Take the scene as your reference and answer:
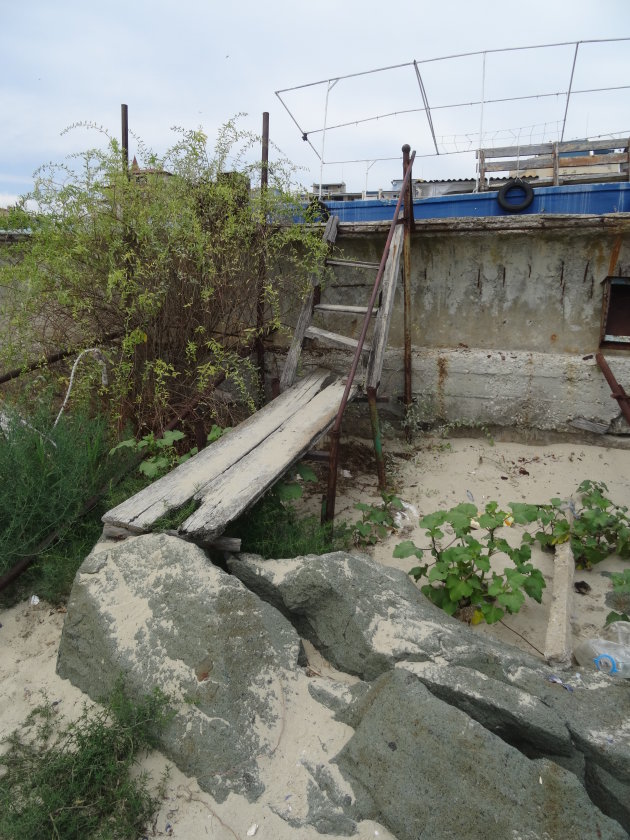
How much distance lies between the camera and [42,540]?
3143 mm

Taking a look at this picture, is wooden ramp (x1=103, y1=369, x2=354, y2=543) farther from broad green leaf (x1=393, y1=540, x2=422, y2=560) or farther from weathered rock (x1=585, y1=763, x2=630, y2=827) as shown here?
weathered rock (x1=585, y1=763, x2=630, y2=827)

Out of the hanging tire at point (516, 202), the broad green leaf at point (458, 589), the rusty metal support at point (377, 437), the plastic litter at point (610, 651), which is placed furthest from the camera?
the hanging tire at point (516, 202)

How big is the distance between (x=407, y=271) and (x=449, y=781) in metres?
3.73

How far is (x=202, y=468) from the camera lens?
335 centimetres

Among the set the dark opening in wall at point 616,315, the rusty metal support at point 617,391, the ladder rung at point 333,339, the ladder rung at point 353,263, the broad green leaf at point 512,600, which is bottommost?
the broad green leaf at point 512,600

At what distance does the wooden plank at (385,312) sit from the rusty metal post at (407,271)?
0.06 metres

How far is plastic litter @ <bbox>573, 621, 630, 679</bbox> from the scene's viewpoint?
2463mm

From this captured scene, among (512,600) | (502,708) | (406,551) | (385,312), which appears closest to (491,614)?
(512,600)

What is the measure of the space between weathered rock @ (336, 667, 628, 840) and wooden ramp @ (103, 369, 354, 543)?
3.83 feet

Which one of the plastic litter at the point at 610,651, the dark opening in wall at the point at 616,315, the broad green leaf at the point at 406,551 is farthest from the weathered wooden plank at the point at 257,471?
the dark opening in wall at the point at 616,315

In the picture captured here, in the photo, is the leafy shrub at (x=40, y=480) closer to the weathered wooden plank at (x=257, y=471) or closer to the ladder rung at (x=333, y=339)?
the weathered wooden plank at (x=257, y=471)

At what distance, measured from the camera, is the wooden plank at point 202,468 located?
285cm

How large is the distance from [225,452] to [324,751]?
6.33 feet

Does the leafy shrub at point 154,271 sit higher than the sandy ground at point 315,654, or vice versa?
the leafy shrub at point 154,271
